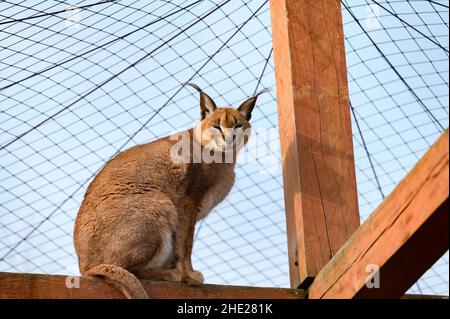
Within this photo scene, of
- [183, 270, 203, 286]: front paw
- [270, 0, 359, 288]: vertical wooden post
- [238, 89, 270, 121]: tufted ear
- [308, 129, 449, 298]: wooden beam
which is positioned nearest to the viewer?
[308, 129, 449, 298]: wooden beam

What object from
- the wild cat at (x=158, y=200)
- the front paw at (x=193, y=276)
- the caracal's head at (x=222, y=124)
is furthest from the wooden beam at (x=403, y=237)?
the caracal's head at (x=222, y=124)

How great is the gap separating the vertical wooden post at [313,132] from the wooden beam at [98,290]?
0.26 m

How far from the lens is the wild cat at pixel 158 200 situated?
457cm

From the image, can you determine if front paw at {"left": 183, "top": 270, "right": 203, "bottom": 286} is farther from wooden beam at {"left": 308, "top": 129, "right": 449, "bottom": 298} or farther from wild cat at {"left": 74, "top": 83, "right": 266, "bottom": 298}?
wooden beam at {"left": 308, "top": 129, "right": 449, "bottom": 298}

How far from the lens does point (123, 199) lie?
4785 mm

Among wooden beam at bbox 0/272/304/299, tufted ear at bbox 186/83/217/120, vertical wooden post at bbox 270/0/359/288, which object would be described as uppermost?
vertical wooden post at bbox 270/0/359/288

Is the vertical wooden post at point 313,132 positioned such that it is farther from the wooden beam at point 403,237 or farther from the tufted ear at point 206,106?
the tufted ear at point 206,106

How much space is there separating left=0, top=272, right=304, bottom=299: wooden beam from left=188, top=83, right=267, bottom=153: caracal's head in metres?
1.68

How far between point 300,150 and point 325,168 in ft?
0.51

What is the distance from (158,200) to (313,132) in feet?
3.37

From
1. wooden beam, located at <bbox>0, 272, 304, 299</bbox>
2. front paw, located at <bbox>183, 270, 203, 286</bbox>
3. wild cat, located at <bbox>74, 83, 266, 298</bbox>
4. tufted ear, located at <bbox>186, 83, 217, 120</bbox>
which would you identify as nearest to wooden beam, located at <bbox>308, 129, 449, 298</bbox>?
wooden beam, located at <bbox>0, 272, 304, 299</bbox>

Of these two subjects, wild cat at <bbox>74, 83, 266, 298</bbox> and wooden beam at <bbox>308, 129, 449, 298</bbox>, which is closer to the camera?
wooden beam at <bbox>308, 129, 449, 298</bbox>

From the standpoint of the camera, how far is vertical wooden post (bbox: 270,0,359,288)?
13.6 ft
